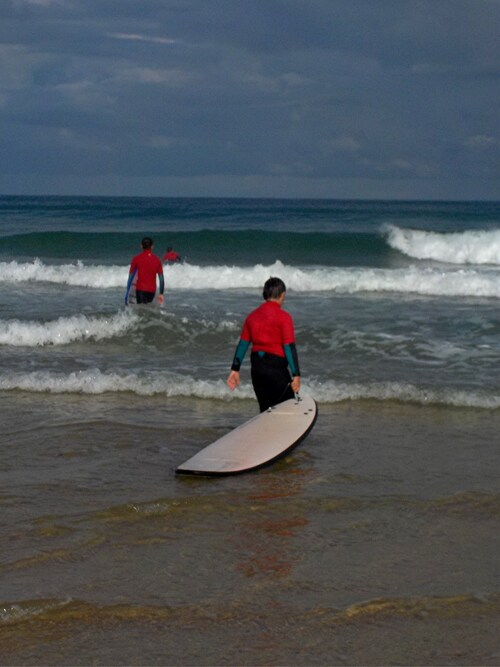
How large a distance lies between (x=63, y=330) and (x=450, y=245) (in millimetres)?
19918

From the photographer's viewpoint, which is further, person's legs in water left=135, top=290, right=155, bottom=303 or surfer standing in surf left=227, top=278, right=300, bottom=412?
person's legs in water left=135, top=290, right=155, bottom=303

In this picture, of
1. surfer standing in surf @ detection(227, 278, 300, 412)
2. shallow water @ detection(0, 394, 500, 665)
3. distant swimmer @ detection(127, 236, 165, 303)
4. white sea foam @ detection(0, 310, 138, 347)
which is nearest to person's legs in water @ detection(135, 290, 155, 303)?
distant swimmer @ detection(127, 236, 165, 303)

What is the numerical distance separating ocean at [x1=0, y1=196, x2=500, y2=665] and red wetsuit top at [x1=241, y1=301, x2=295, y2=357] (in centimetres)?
89

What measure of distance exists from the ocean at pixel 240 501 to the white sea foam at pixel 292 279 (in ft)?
15.1

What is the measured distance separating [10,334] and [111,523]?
7.88 meters

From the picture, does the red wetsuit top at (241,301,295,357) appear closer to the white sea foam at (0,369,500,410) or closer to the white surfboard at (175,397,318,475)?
the white surfboard at (175,397,318,475)

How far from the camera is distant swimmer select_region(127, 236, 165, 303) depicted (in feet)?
44.7

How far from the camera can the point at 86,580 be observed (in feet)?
15.5

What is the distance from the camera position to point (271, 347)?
726 centimetres

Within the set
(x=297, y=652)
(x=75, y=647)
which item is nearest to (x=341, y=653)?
(x=297, y=652)

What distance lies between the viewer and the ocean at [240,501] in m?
4.21

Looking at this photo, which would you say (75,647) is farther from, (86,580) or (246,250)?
(246,250)

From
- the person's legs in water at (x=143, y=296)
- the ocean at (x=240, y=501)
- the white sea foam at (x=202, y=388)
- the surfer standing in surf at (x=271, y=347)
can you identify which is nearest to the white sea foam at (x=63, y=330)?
the ocean at (x=240, y=501)

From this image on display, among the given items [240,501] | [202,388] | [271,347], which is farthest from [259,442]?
[202,388]
